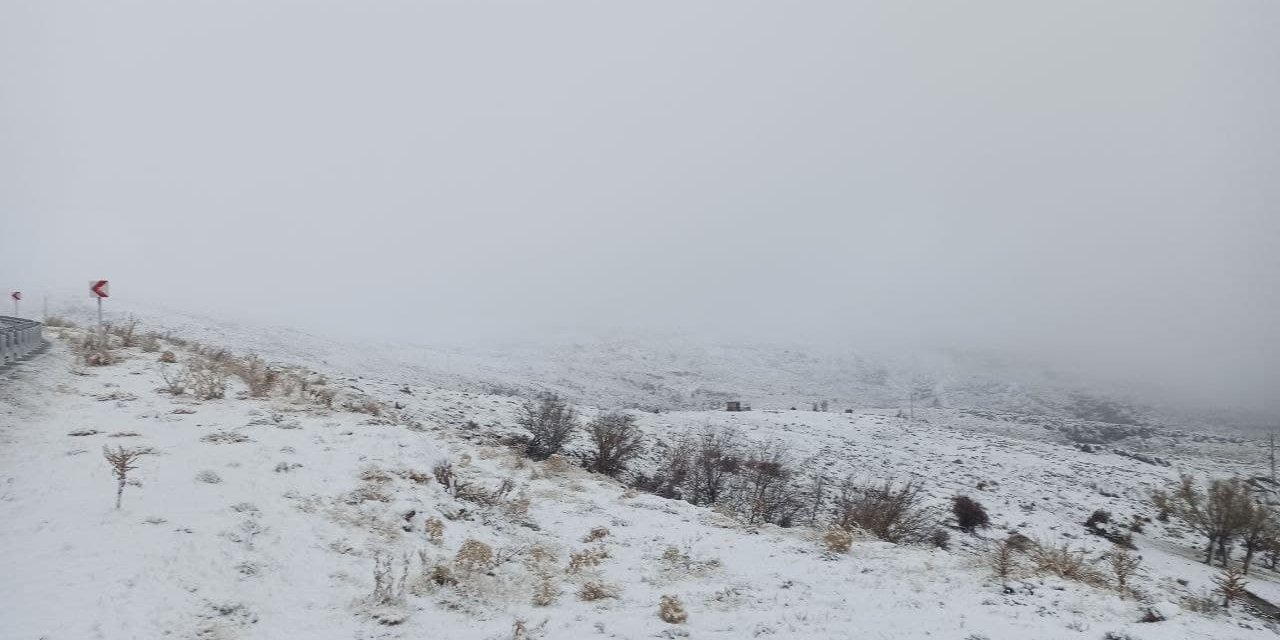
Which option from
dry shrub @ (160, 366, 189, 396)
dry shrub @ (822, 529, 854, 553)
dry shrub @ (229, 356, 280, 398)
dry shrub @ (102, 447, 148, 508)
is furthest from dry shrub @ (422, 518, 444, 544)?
dry shrub @ (160, 366, 189, 396)

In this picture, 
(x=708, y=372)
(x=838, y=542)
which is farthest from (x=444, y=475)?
(x=708, y=372)

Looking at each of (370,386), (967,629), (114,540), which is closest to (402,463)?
(114,540)

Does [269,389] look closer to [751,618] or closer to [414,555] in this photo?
[414,555]

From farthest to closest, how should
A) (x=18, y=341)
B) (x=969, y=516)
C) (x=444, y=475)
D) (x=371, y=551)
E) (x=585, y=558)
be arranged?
(x=969, y=516)
(x=18, y=341)
(x=444, y=475)
(x=585, y=558)
(x=371, y=551)

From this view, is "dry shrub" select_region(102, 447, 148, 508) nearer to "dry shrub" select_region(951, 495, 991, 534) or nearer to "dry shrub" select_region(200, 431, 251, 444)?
"dry shrub" select_region(200, 431, 251, 444)

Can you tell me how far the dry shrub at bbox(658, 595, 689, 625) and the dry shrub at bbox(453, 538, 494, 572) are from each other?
7.85ft

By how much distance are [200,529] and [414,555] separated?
94.8 inches

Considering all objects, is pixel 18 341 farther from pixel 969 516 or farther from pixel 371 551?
pixel 969 516

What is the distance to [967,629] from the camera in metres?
6.37

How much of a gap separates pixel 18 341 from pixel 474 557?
45.5 ft

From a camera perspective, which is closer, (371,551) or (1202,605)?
(1202,605)

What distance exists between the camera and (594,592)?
7.33 m

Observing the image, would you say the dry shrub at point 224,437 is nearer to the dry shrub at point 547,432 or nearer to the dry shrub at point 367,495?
the dry shrub at point 367,495

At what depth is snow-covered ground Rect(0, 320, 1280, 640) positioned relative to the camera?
6.05 metres
